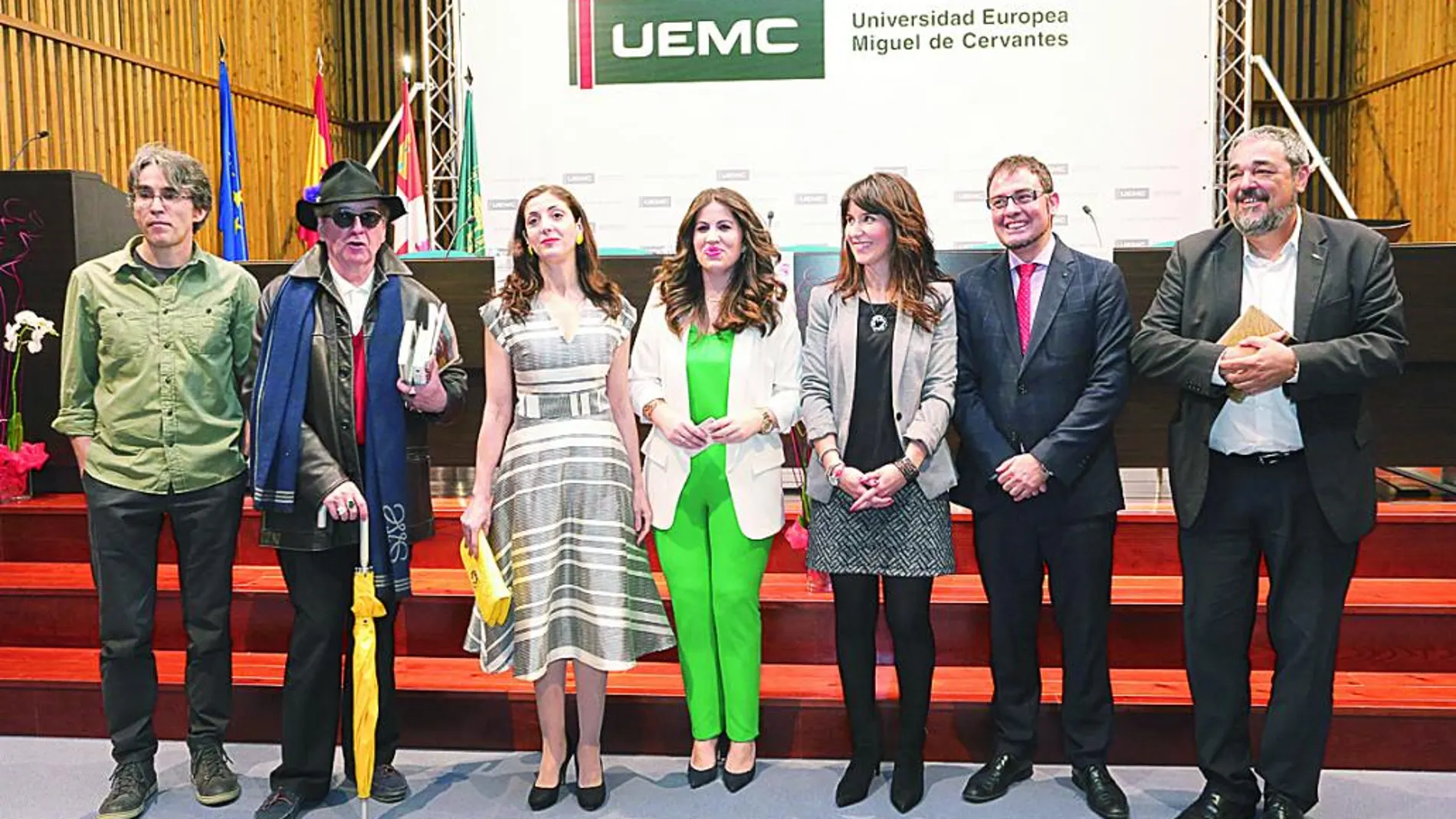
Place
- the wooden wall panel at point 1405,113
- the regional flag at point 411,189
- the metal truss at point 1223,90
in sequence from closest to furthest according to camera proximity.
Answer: the regional flag at point 411,189 → the metal truss at point 1223,90 → the wooden wall panel at point 1405,113

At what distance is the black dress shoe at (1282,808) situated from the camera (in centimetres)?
307

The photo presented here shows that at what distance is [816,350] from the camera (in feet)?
11.0

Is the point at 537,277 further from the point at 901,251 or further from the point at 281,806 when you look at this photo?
the point at 281,806

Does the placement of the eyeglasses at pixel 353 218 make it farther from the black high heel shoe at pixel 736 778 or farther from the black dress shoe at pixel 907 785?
the black dress shoe at pixel 907 785

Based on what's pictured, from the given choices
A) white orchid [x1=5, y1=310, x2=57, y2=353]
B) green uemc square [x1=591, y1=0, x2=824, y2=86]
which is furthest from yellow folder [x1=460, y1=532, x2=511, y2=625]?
green uemc square [x1=591, y1=0, x2=824, y2=86]

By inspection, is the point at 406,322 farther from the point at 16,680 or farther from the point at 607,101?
the point at 607,101

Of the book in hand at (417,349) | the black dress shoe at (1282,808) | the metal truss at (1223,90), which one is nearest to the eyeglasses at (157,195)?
the book in hand at (417,349)

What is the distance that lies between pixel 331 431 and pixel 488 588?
0.56 meters

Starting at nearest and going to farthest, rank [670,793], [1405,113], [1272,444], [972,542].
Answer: [1272,444], [670,793], [972,542], [1405,113]

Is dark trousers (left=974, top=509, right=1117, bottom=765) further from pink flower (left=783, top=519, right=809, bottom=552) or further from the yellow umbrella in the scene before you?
the yellow umbrella

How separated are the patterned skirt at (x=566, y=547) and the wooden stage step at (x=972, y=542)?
124 centimetres

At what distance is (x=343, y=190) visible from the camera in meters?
3.15

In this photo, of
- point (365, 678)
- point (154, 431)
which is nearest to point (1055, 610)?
point (365, 678)

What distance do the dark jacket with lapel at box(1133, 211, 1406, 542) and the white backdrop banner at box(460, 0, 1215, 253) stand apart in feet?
16.4
